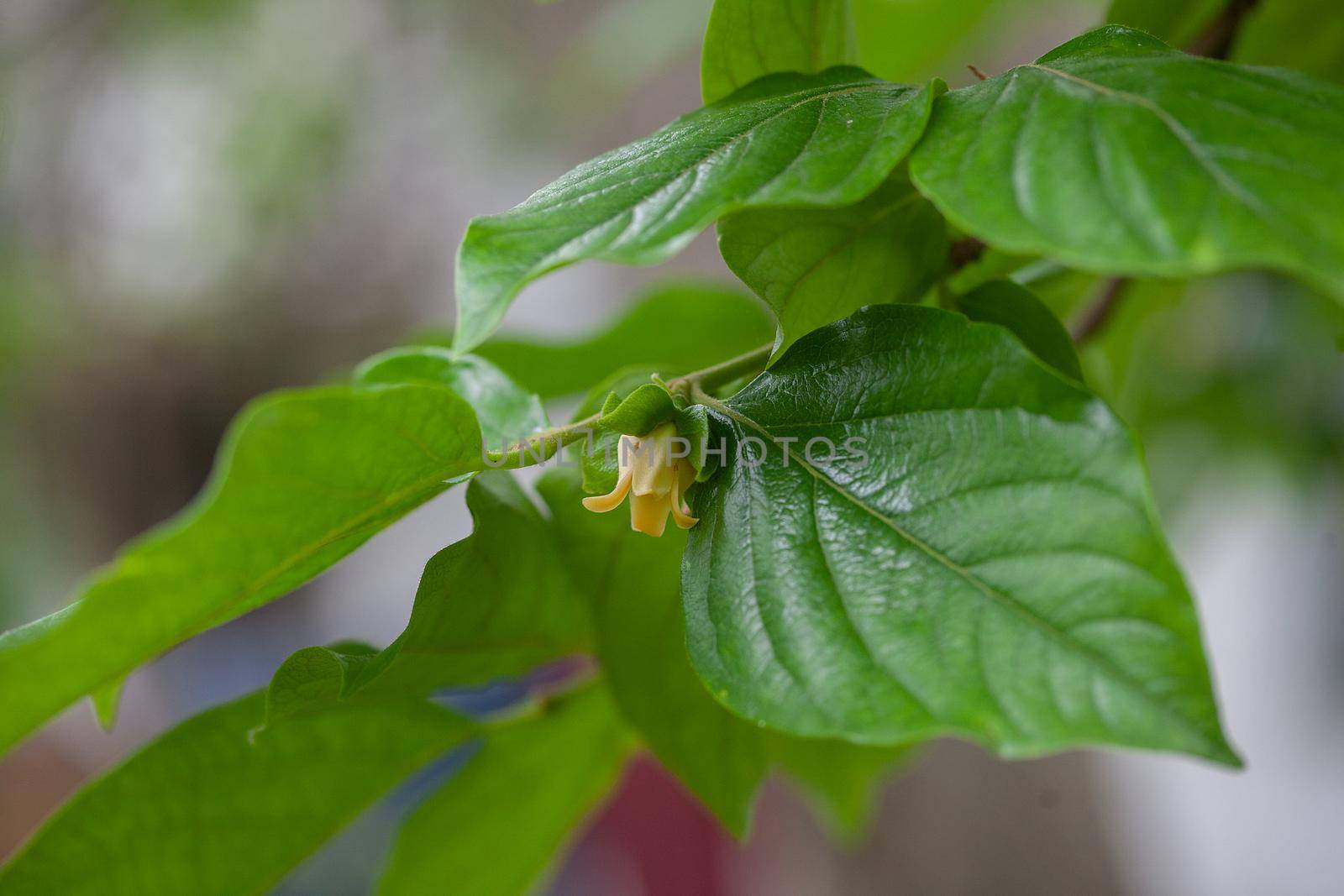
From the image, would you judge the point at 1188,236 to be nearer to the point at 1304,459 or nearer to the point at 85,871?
the point at 85,871

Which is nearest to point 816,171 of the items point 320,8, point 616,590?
point 616,590


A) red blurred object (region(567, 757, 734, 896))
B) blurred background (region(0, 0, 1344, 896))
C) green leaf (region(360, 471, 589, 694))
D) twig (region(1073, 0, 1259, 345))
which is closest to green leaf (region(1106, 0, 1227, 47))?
twig (region(1073, 0, 1259, 345))

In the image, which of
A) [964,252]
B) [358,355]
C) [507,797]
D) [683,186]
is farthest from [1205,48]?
[358,355]

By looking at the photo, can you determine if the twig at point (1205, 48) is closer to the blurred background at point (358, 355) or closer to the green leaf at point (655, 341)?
the green leaf at point (655, 341)

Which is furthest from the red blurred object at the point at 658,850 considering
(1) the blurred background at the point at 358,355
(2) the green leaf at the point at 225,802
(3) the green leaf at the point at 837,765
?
(2) the green leaf at the point at 225,802

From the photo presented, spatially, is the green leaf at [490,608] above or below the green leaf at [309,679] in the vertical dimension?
below

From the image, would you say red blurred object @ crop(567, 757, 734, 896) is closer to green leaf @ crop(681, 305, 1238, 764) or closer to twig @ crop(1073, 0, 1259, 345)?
twig @ crop(1073, 0, 1259, 345)

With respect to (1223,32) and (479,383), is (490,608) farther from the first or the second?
Answer: (1223,32)

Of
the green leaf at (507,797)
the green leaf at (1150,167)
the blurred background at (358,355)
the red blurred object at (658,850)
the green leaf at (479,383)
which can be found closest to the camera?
the green leaf at (1150,167)
